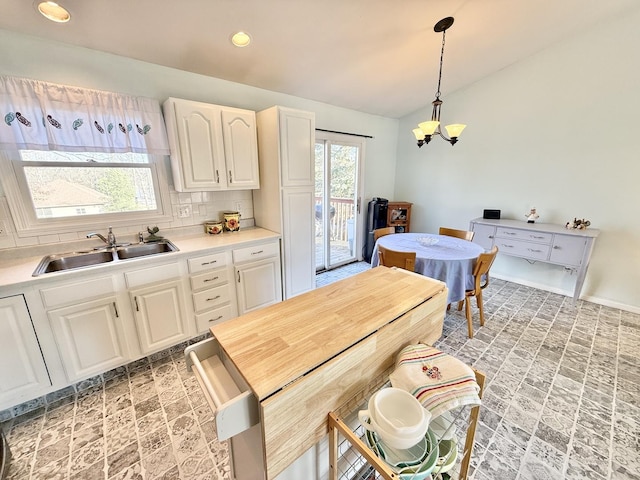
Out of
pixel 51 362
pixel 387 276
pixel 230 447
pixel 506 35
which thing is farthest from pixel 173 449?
pixel 506 35

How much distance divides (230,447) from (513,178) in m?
4.38

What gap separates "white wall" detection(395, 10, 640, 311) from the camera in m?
2.84

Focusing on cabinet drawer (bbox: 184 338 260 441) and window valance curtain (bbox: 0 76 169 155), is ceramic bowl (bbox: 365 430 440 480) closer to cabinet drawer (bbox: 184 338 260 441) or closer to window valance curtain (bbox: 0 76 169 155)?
cabinet drawer (bbox: 184 338 260 441)

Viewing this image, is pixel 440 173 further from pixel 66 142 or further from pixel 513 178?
pixel 66 142

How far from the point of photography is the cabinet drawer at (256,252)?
250 cm

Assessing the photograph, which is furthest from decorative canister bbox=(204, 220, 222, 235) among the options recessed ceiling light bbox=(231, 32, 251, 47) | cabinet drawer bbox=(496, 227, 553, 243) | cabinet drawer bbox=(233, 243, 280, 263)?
cabinet drawer bbox=(496, 227, 553, 243)

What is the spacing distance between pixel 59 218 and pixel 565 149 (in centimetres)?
536

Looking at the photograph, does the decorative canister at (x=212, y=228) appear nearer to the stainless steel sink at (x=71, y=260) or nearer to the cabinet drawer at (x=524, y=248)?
the stainless steel sink at (x=71, y=260)

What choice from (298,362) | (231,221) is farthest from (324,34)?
(298,362)

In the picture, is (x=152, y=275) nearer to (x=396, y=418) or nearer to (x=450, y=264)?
(x=396, y=418)

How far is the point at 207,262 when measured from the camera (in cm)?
231

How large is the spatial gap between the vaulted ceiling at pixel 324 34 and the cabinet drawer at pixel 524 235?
6.88ft

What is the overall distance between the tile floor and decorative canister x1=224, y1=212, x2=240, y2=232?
130 centimetres

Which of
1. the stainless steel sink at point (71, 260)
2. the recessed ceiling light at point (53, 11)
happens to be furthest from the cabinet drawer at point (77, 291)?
the recessed ceiling light at point (53, 11)
